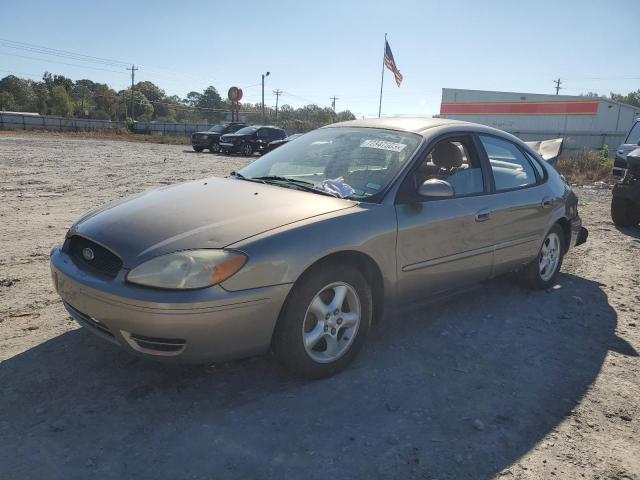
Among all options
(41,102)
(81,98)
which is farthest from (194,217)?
(81,98)

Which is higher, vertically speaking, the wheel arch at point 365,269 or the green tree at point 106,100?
the green tree at point 106,100

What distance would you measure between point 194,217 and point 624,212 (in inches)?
289

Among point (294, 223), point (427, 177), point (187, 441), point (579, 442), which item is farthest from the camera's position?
point (427, 177)

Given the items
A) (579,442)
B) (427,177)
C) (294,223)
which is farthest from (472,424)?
(427,177)

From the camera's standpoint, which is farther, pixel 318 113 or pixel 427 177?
pixel 318 113

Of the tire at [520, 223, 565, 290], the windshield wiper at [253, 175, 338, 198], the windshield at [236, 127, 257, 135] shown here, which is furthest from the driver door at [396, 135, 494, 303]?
the windshield at [236, 127, 257, 135]

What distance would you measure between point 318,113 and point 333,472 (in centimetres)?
10854

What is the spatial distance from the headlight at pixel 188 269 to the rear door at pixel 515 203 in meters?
2.29

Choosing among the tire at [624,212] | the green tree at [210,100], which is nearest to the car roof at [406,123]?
the tire at [624,212]

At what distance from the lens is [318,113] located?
352 feet

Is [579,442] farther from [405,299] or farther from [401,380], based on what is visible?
[405,299]

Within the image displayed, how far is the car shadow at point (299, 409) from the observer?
92.5 inches

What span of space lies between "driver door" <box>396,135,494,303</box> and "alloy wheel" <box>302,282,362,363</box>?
440 mm

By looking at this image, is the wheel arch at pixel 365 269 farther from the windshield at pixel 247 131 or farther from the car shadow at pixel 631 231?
the windshield at pixel 247 131
